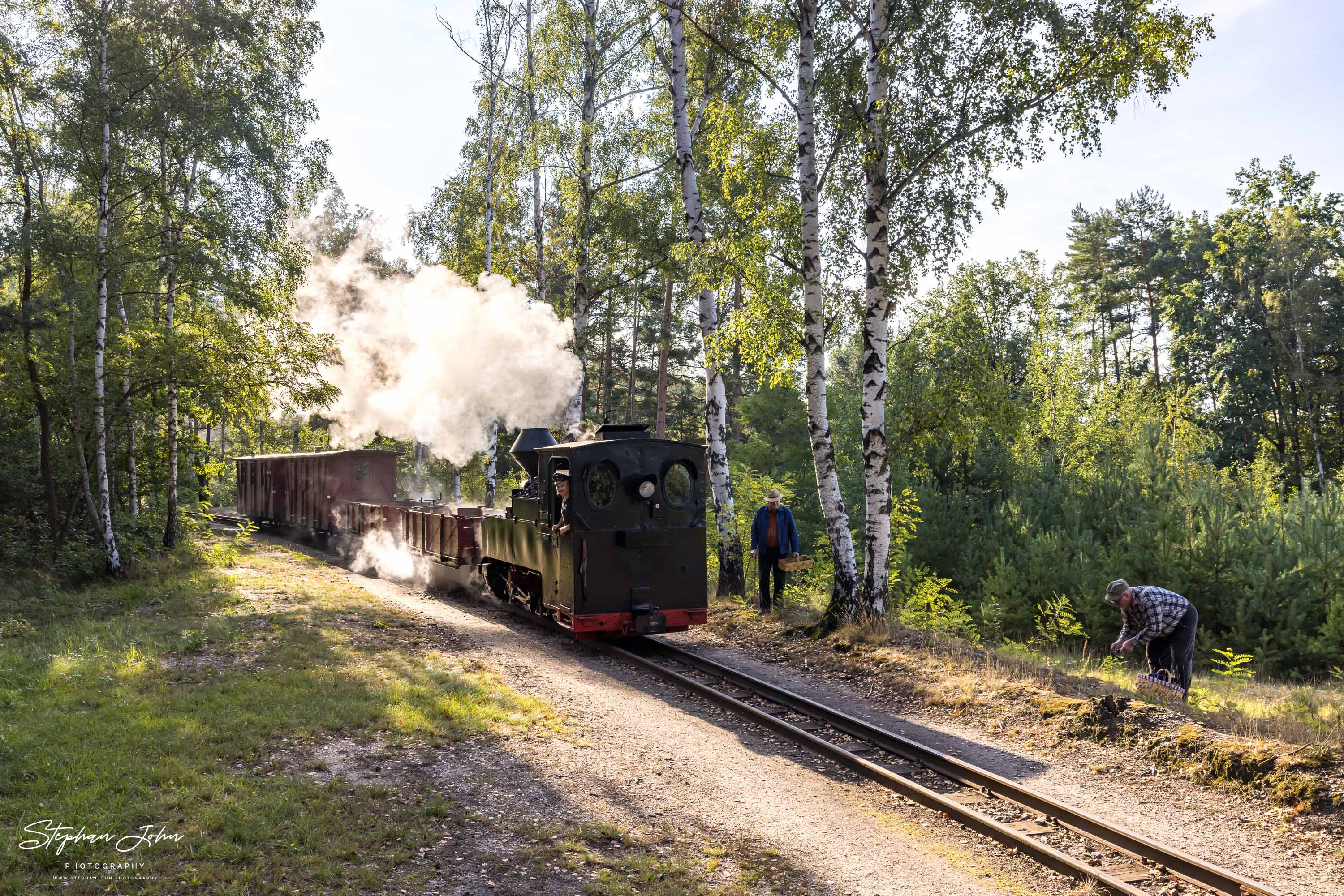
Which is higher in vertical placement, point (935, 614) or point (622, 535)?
point (622, 535)

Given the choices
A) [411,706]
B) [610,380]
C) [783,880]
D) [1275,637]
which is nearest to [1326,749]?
[783,880]

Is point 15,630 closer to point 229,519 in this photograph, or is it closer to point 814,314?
point 814,314

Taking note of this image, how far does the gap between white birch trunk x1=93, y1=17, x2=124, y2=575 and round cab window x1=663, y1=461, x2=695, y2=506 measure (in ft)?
34.3

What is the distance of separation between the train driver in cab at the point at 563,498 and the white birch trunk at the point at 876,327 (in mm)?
3799

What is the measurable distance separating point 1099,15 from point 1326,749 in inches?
315

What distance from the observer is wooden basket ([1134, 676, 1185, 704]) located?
7.66 m

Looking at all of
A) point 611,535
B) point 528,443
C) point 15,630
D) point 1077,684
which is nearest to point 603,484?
Answer: point 611,535

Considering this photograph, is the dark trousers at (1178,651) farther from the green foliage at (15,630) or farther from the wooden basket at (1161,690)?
the green foliage at (15,630)

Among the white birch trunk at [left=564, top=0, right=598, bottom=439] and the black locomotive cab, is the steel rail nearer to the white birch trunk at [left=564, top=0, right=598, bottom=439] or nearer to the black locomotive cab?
the black locomotive cab

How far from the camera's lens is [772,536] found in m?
12.5

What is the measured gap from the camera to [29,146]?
48.8 feet

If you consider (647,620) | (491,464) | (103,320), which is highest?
(103,320)

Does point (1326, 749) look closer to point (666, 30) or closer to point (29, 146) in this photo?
point (666, 30)

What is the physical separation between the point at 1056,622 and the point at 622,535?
27.1 feet
